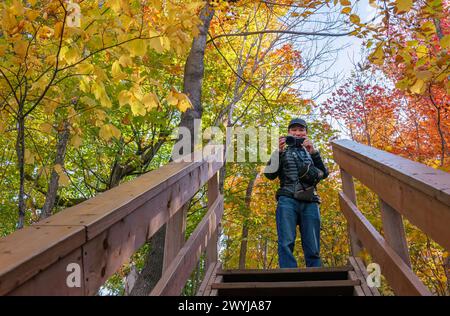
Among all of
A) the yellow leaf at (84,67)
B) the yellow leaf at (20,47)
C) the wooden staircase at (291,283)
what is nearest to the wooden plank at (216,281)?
the wooden staircase at (291,283)

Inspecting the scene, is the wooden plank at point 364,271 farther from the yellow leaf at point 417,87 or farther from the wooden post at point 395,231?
the yellow leaf at point 417,87

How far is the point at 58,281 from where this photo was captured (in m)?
0.92

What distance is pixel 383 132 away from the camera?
11453 millimetres

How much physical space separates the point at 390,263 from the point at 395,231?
0.57 ft

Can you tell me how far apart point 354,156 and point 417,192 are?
1263 millimetres

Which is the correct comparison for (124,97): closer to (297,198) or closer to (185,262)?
(185,262)

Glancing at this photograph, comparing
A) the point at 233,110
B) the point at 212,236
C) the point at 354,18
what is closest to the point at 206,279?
the point at 212,236

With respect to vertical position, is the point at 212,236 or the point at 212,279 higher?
the point at 212,236

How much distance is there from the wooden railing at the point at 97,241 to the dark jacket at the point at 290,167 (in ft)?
5.41

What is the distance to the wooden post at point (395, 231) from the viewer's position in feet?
6.58

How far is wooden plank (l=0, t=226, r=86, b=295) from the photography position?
765 millimetres

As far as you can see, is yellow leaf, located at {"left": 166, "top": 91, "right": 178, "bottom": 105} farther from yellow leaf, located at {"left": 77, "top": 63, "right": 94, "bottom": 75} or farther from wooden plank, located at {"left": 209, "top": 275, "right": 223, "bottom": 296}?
wooden plank, located at {"left": 209, "top": 275, "right": 223, "bottom": 296}

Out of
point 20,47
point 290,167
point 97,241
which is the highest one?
point 20,47

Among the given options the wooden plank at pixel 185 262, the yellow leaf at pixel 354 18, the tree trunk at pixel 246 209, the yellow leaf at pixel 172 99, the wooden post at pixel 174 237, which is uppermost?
the yellow leaf at pixel 354 18
